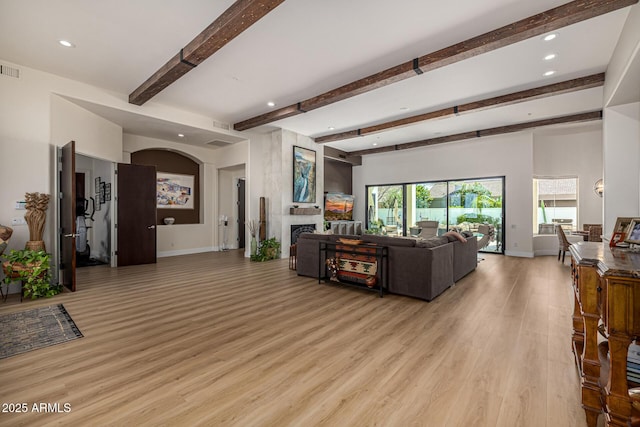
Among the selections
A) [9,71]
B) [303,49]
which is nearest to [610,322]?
[303,49]

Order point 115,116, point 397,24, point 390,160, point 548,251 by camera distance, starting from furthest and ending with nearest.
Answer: point 390,160 → point 548,251 → point 115,116 → point 397,24

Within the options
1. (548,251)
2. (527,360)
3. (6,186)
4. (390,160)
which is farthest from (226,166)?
(548,251)

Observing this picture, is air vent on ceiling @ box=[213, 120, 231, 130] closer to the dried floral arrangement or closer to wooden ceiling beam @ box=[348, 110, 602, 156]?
the dried floral arrangement

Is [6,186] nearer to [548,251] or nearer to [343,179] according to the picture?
[343,179]

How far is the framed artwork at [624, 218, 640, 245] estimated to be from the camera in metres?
2.01

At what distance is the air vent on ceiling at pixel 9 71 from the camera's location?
423 cm

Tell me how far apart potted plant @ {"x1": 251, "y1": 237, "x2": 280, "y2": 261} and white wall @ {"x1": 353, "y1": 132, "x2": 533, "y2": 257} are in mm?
5411

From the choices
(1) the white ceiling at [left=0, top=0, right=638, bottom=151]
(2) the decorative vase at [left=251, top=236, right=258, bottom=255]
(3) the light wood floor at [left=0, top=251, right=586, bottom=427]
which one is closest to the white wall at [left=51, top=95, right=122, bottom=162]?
(1) the white ceiling at [left=0, top=0, right=638, bottom=151]

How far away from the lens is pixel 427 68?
4156 mm

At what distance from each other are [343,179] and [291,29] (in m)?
8.05

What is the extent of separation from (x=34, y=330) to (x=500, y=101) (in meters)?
7.95

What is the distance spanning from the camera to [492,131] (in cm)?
782

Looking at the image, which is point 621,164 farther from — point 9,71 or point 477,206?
point 9,71

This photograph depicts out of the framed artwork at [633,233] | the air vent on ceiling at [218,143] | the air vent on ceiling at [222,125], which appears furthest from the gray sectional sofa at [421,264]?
the air vent on ceiling at [218,143]
